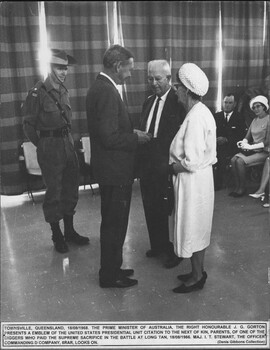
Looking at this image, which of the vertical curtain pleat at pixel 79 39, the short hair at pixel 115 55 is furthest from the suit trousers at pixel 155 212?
the vertical curtain pleat at pixel 79 39

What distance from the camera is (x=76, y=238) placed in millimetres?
3188

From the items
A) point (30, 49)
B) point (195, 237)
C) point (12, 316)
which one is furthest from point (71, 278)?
point (30, 49)

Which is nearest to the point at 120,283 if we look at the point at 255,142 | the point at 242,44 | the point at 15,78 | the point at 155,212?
the point at 155,212

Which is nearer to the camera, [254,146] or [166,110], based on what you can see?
[166,110]

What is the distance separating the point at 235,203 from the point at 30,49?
2488mm

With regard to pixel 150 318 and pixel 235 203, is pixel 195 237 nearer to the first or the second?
pixel 150 318

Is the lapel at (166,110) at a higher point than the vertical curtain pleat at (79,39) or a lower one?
lower

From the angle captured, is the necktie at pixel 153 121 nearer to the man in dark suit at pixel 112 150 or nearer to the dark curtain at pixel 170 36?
the man in dark suit at pixel 112 150

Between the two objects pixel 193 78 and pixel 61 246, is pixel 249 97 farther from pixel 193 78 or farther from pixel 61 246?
pixel 61 246

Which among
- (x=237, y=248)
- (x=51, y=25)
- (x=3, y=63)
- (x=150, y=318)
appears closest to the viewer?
(x=150, y=318)

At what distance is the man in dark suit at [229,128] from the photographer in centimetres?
284

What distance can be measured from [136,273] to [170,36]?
1924mm

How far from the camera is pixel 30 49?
354cm

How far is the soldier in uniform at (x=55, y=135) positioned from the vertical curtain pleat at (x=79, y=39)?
60 centimetres
